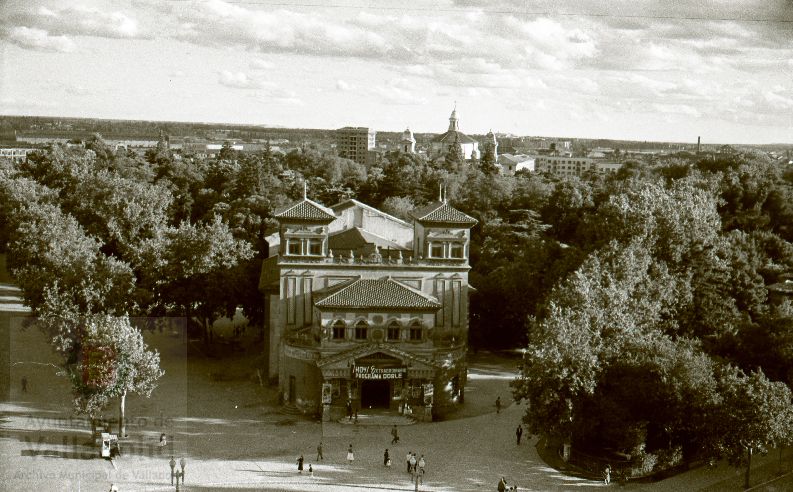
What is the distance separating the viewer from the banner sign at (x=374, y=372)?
50875mm

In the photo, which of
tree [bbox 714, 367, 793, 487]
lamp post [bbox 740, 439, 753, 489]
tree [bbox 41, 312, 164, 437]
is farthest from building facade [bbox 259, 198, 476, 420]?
lamp post [bbox 740, 439, 753, 489]

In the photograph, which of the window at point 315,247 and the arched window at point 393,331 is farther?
the window at point 315,247

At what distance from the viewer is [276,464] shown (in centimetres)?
4331

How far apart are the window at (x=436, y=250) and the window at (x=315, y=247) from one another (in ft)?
22.4

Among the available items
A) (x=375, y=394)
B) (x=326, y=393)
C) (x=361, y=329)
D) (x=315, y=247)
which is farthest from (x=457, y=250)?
(x=326, y=393)

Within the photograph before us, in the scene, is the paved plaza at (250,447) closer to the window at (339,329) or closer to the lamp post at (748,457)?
the lamp post at (748,457)

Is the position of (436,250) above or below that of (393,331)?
above

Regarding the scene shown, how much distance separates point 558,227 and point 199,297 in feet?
123

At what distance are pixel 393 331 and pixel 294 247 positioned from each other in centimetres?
791

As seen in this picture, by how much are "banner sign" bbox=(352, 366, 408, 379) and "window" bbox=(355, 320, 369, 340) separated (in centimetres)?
214

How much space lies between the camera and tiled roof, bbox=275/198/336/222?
175 ft

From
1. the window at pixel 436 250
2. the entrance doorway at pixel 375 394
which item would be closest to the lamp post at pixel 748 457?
the entrance doorway at pixel 375 394

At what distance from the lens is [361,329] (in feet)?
172

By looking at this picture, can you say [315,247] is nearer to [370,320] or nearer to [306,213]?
[306,213]
